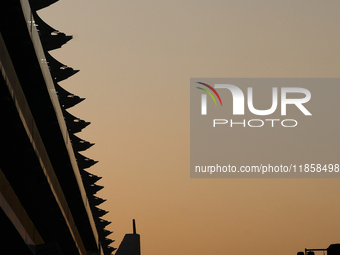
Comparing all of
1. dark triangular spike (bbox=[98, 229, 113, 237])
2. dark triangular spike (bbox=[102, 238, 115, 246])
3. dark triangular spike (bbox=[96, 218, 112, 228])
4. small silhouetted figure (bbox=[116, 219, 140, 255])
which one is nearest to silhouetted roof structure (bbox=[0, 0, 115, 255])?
small silhouetted figure (bbox=[116, 219, 140, 255])

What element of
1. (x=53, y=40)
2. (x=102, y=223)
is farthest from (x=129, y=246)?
(x=102, y=223)

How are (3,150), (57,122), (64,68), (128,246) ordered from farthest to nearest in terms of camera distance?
(64,68)
(57,122)
(3,150)
(128,246)

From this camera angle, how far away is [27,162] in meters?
22.4

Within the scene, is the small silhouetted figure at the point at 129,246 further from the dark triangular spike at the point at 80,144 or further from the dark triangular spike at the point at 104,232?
the dark triangular spike at the point at 104,232

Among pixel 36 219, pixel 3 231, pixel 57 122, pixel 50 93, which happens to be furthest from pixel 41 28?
pixel 36 219

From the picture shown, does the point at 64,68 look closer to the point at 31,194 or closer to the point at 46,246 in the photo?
the point at 31,194

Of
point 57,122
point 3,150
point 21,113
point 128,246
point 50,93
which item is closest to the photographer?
point 128,246

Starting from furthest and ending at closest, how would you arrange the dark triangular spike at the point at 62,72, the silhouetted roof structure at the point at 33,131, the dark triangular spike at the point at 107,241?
the dark triangular spike at the point at 107,241, the dark triangular spike at the point at 62,72, the silhouetted roof structure at the point at 33,131

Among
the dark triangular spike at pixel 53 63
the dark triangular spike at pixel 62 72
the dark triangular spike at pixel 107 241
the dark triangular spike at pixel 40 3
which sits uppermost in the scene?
the dark triangular spike at pixel 40 3

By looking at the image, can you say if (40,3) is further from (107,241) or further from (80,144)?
(107,241)

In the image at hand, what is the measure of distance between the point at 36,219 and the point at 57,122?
21.1 ft

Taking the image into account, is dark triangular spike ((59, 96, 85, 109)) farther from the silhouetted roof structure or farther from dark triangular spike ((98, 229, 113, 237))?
dark triangular spike ((98, 229, 113, 237))

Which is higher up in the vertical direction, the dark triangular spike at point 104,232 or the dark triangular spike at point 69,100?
the dark triangular spike at point 69,100

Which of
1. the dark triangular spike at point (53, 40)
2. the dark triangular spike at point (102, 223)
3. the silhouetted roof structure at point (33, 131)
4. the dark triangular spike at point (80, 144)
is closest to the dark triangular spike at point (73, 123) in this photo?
the silhouetted roof structure at point (33, 131)
